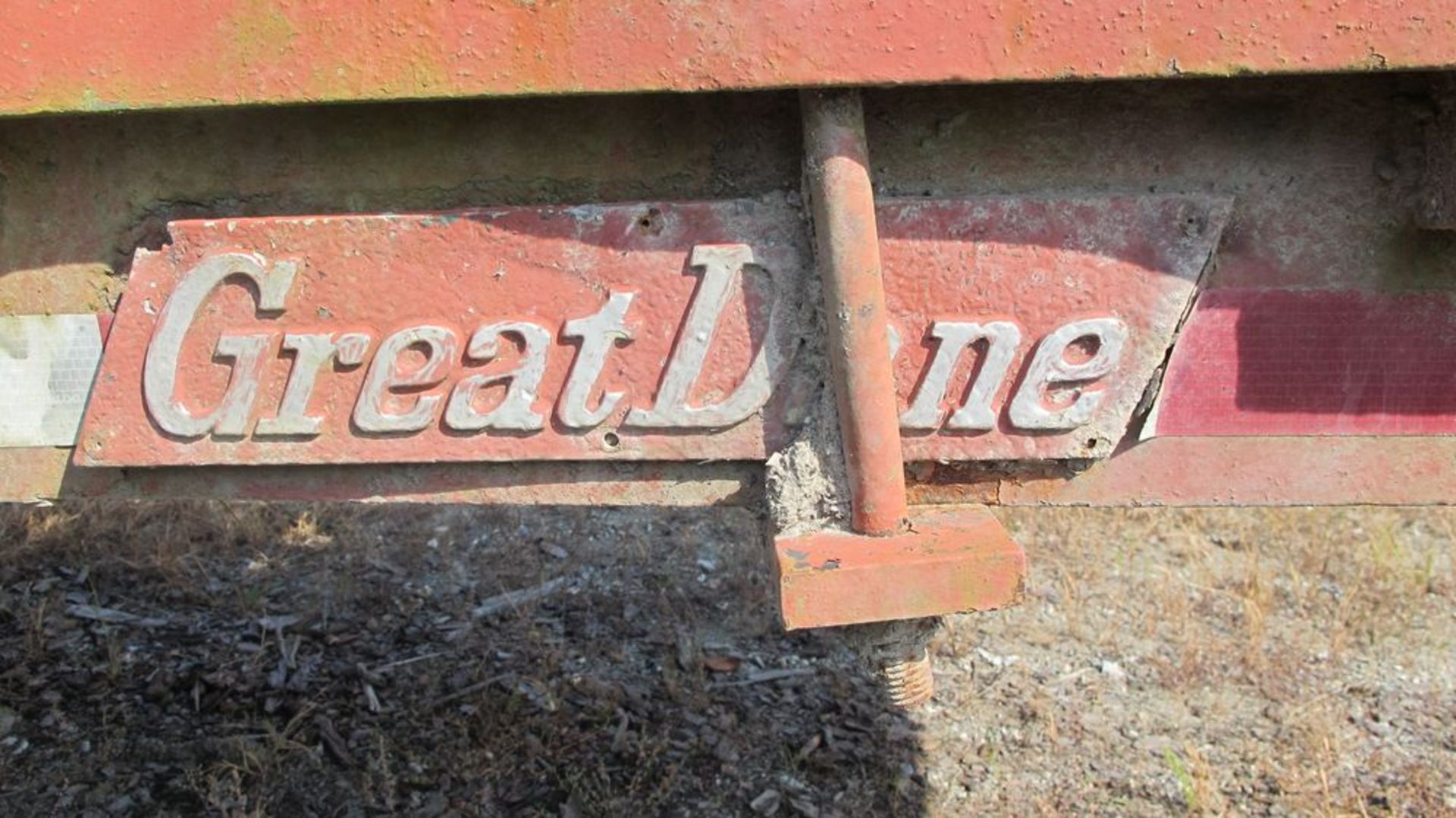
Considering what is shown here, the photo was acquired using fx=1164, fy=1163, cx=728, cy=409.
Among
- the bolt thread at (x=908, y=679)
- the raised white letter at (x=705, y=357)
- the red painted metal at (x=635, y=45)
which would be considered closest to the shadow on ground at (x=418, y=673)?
the bolt thread at (x=908, y=679)

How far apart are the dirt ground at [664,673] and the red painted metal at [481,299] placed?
134 centimetres

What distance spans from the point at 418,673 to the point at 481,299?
184cm

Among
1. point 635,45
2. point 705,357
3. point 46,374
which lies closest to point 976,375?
A: point 705,357

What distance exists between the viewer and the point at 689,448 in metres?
1.52

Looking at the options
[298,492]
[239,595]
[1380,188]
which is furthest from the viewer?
[239,595]

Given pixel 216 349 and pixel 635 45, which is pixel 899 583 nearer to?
pixel 635 45

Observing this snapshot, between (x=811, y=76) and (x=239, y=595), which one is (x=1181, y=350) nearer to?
(x=811, y=76)

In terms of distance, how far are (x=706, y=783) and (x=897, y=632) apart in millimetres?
1366

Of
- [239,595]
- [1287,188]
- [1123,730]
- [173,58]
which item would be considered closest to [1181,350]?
[1287,188]

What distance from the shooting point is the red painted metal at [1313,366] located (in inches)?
58.3

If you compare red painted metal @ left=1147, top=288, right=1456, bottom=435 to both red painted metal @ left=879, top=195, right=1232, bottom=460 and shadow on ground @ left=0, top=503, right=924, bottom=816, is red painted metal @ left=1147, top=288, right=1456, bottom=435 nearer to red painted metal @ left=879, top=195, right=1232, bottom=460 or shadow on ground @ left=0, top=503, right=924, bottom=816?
red painted metal @ left=879, top=195, right=1232, bottom=460

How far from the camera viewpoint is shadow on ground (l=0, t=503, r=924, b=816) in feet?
8.54

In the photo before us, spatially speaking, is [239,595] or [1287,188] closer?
[1287,188]

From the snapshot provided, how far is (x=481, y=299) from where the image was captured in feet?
4.82
